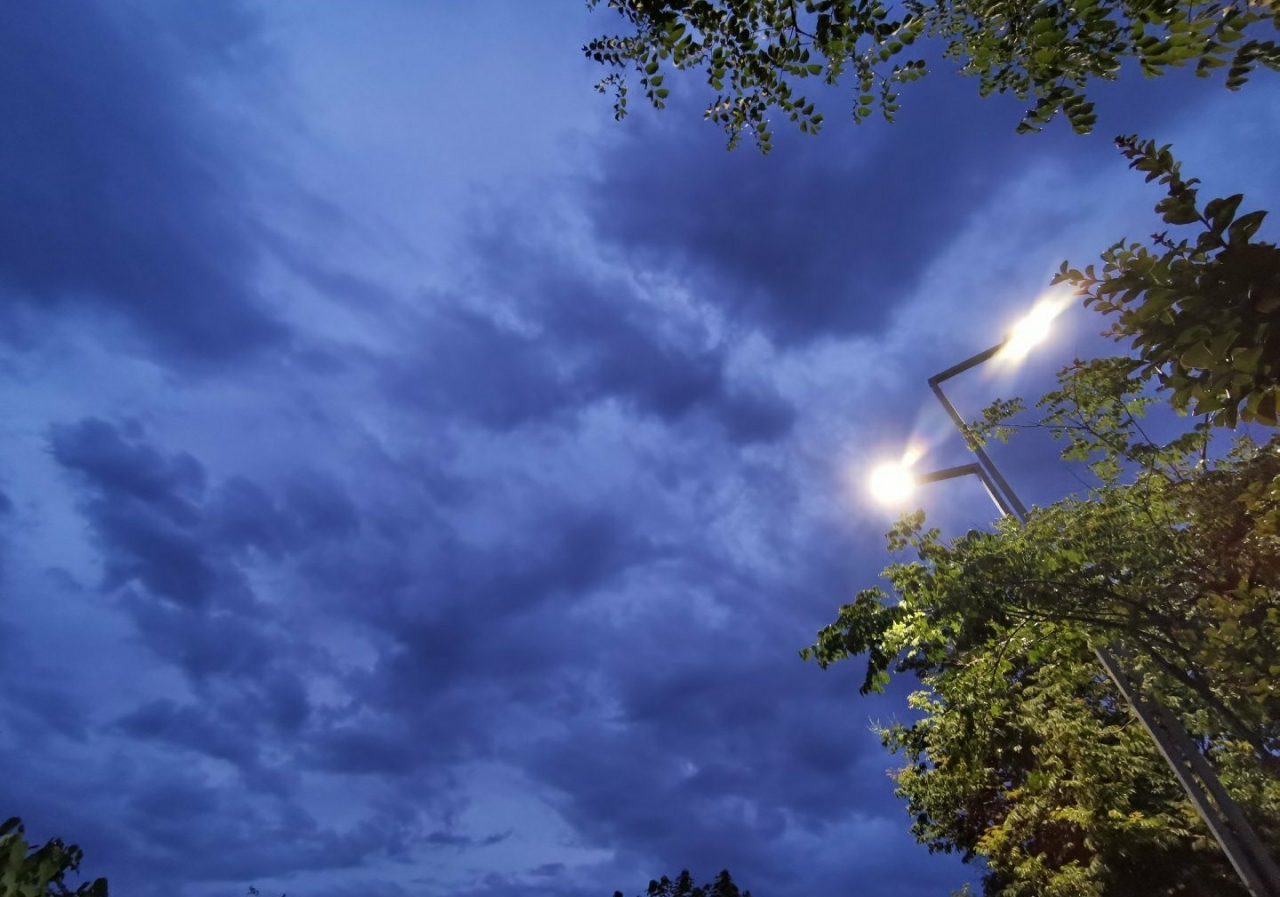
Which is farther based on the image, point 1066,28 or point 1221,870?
point 1221,870

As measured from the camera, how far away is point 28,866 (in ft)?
9.76

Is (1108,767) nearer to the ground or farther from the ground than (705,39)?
nearer to the ground

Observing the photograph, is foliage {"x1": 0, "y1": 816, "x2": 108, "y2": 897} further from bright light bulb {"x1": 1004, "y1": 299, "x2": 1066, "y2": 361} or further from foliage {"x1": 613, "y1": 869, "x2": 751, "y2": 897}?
foliage {"x1": 613, "y1": 869, "x2": 751, "y2": 897}

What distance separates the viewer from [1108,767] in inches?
581

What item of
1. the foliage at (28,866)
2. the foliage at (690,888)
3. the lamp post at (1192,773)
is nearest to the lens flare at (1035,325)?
the lamp post at (1192,773)

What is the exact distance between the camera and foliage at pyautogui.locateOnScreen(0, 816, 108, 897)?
9.42 ft

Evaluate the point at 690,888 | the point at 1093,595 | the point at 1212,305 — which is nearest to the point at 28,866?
the point at 1212,305

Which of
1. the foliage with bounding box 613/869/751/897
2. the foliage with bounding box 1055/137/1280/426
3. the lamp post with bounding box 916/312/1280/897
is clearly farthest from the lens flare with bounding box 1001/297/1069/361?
the foliage with bounding box 613/869/751/897

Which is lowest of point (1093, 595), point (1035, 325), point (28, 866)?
point (28, 866)

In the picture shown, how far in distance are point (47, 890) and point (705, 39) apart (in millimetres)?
7130

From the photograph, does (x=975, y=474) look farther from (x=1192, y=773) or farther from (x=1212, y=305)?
(x=1212, y=305)

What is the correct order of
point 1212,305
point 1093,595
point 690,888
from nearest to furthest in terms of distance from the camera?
point 1212,305 → point 1093,595 → point 690,888

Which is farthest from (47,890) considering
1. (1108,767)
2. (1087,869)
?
(1087,869)

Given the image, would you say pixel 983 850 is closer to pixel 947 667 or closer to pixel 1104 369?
pixel 947 667
